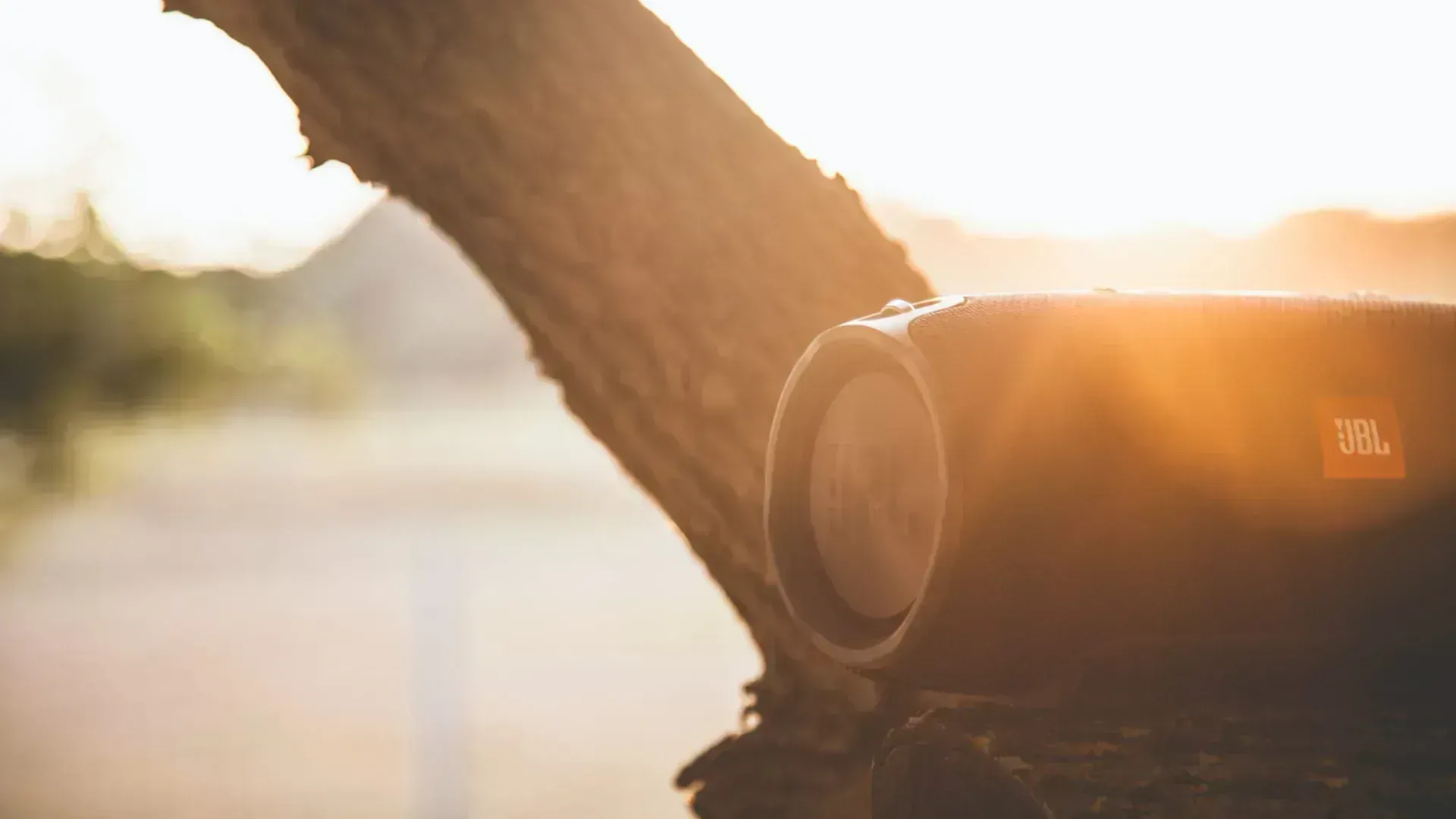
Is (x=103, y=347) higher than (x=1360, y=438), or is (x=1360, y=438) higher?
(x=103, y=347)

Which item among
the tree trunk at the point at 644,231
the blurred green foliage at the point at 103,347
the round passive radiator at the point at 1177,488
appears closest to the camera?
the round passive radiator at the point at 1177,488

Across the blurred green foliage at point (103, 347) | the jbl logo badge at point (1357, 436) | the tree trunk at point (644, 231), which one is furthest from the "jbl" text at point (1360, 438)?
the blurred green foliage at point (103, 347)

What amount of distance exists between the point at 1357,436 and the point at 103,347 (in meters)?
3.21

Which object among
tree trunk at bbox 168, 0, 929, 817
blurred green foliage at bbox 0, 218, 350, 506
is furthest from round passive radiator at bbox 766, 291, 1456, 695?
blurred green foliage at bbox 0, 218, 350, 506

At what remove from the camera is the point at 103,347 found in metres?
3.13

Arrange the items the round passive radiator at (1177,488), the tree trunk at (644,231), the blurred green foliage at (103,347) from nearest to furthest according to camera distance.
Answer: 1. the round passive radiator at (1177,488)
2. the tree trunk at (644,231)
3. the blurred green foliage at (103,347)

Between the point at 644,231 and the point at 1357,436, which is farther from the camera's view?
the point at 644,231

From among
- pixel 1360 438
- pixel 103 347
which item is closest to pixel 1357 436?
pixel 1360 438

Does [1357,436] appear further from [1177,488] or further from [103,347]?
[103,347]

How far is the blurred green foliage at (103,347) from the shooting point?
2.98 meters

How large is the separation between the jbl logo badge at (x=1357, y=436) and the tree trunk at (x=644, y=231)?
514mm

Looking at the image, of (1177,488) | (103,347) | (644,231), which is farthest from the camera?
(103,347)

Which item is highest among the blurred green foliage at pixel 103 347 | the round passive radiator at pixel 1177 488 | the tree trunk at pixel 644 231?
the blurred green foliage at pixel 103 347

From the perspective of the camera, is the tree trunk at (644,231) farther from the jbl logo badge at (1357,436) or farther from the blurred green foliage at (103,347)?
the blurred green foliage at (103,347)
